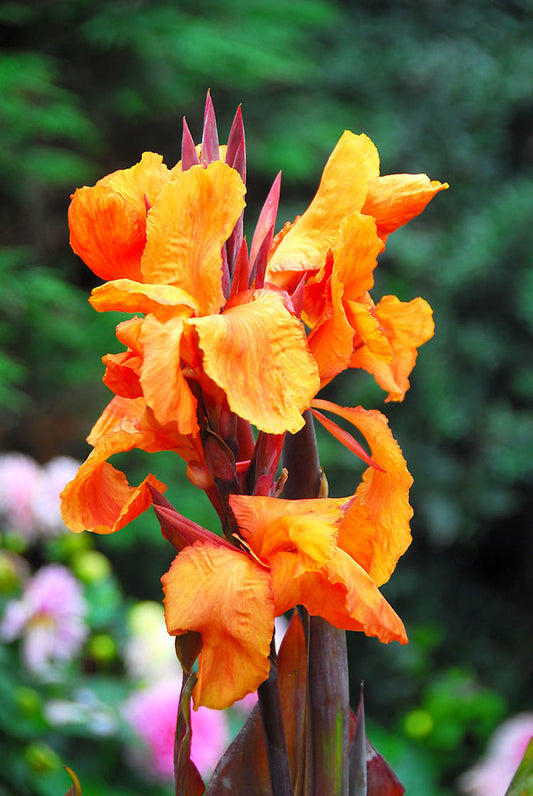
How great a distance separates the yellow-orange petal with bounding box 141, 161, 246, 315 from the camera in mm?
283

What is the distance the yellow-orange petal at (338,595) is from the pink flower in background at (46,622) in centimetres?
70

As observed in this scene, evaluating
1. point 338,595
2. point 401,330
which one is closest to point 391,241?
point 401,330

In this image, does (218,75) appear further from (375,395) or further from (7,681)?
(7,681)

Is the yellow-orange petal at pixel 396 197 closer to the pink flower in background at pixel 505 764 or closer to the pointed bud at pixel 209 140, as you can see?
the pointed bud at pixel 209 140

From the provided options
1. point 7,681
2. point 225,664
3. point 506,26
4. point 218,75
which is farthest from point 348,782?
point 506,26

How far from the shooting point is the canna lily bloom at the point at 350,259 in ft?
0.97

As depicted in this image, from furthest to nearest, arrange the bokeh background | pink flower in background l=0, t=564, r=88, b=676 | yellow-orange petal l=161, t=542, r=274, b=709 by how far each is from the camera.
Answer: the bokeh background
pink flower in background l=0, t=564, r=88, b=676
yellow-orange petal l=161, t=542, r=274, b=709

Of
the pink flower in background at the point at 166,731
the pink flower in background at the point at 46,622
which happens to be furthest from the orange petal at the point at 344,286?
the pink flower in background at the point at 46,622

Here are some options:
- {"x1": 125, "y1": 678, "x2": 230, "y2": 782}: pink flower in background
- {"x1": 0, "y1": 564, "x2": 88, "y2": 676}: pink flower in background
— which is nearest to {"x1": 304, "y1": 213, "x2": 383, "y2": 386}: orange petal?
{"x1": 125, "y1": 678, "x2": 230, "y2": 782}: pink flower in background

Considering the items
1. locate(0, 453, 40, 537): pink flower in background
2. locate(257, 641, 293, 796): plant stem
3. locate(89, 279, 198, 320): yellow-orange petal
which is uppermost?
locate(89, 279, 198, 320): yellow-orange petal

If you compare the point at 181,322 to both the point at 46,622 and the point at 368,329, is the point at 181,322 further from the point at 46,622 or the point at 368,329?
the point at 46,622

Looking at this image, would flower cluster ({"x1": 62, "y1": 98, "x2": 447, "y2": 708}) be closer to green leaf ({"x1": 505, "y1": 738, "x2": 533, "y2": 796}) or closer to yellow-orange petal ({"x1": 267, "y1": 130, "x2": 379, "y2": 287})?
yellow-orange petal ({"x1": 267, "y1": 130, "x2": 379, "y2": 287})

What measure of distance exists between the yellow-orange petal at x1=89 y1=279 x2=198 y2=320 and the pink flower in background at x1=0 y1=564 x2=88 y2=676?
2.30 ft

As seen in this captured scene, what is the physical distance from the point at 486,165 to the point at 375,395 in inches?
21.3
